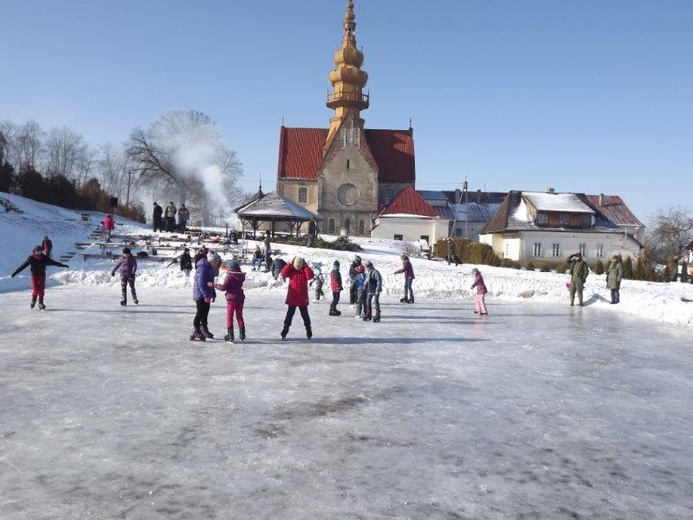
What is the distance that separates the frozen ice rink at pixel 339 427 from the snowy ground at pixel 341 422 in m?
0.02

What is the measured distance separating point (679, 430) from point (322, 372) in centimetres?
414

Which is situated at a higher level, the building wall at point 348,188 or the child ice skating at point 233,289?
the building wall at point 348,188

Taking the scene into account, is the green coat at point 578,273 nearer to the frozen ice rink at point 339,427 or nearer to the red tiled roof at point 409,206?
the frozen ice rink at point 339,427

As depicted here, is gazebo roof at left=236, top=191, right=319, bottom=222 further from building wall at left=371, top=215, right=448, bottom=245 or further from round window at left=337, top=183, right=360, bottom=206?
round window at left=337, top=183, right=360, bottom=206

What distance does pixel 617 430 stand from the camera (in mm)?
5535

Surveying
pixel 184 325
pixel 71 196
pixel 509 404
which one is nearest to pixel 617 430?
pixel 509 404

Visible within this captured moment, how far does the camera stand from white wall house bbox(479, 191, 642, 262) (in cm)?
4591

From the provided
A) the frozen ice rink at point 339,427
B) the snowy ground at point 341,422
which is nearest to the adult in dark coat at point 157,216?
the snowy ground at point 341,422

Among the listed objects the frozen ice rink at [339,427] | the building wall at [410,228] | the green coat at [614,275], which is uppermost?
the building wall at [410,228]

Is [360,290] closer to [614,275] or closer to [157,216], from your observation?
[614,275]

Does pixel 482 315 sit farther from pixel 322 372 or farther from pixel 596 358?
pixel 322 372

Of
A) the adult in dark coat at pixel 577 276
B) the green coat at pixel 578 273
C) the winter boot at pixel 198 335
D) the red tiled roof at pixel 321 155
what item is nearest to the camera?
the winter boot at pixel 198 335

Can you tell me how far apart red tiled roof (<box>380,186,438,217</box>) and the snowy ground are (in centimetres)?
4141

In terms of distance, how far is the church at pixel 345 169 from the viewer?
5666 centimetres
